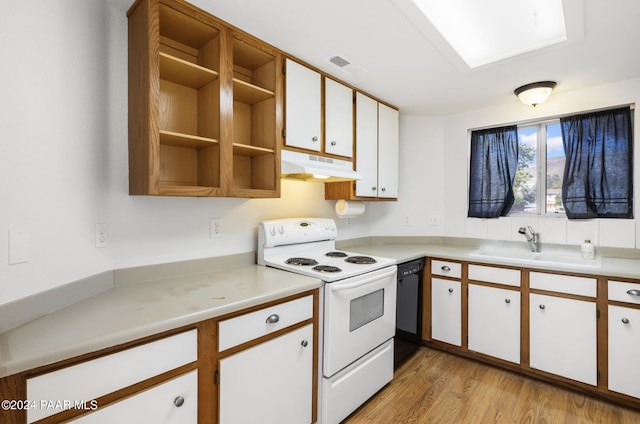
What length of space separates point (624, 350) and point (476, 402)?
37.1 inches

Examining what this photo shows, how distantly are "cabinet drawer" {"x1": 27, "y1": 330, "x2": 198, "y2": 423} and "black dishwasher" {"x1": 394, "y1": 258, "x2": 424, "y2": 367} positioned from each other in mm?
1641

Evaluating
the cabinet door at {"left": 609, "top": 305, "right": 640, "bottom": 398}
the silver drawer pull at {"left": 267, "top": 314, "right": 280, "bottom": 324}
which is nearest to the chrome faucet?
the cabinet door at {"left": 609, "top": 305, "right": 640, "bottom": 398}

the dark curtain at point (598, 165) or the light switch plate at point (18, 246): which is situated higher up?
the dark curtain at point (598, 165)

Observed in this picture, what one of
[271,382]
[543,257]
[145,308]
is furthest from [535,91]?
[145,308]

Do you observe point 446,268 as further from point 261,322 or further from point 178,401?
point 178,401

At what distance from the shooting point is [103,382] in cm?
96

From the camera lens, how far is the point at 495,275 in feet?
7.76

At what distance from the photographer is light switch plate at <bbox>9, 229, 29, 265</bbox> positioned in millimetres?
1019

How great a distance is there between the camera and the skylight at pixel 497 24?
1.67 metres

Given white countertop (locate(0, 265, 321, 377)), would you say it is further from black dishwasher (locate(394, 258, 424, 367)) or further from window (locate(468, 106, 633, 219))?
window (locate(468, 106, 633, 219))

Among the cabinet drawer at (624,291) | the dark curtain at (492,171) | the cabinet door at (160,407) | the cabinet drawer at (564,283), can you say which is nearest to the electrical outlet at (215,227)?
the cabinet door at (160,407)

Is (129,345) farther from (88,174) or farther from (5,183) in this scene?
(88,174)

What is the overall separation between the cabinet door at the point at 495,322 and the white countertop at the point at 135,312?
1516 mm

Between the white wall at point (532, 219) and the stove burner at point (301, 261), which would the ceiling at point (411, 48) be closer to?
the white wall at point (532, 219)
